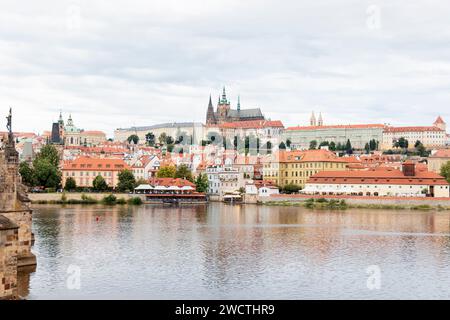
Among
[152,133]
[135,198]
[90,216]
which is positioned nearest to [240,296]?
[90,216]

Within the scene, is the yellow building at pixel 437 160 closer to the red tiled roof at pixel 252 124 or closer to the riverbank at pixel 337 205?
the riverbank at pixel 337 205

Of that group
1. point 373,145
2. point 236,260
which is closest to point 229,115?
point 373,145

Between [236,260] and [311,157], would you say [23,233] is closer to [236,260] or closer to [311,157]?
[236,260]

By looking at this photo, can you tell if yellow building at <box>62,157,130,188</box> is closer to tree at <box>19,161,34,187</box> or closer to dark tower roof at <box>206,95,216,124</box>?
tree at <box>19,161,34,187</box>

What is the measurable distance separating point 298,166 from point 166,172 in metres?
18.9

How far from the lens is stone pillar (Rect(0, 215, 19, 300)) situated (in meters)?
15.1

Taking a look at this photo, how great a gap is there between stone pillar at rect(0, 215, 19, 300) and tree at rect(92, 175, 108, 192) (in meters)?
65.9

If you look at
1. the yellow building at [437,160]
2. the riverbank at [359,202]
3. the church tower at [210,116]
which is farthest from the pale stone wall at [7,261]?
the church tower at [210,116]

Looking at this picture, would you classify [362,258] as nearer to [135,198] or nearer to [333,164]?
[135,198]

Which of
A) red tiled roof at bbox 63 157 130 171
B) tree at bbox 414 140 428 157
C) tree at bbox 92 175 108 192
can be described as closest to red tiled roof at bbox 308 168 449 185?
tree at bbox 92 175 108 192

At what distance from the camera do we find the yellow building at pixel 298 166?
93.9 metres

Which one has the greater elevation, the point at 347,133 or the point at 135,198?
the point at 347,133
